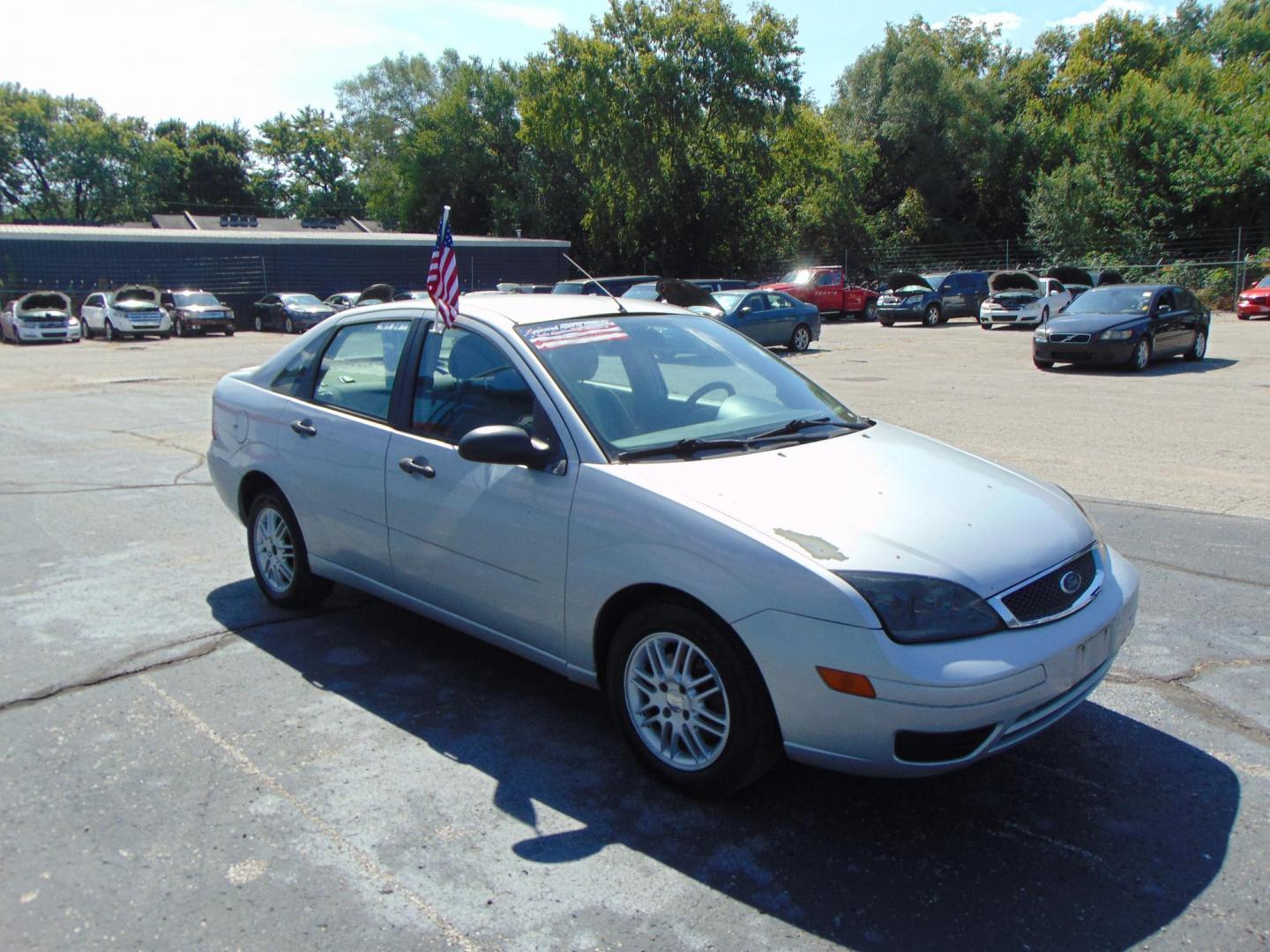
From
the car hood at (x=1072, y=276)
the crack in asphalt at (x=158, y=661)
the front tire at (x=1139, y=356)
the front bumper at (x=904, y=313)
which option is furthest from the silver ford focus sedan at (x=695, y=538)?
the car hood at (x=1072, y=276)

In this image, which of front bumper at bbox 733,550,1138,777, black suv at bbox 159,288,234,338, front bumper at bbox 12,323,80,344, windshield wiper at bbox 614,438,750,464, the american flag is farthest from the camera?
black suv at bbox 159,288,234,338

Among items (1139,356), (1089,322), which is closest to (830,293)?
(1089,322)

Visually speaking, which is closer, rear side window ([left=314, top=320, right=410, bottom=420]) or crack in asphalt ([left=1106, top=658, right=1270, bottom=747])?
crack in asphalt ([left=1106, top=658, right=1270, bottom=747])

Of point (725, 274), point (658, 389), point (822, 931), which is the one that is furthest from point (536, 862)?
point (725, 274)

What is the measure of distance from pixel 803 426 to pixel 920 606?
1.31 metres

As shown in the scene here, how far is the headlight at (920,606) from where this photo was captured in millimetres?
3006

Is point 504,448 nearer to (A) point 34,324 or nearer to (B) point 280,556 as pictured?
(B) point 280,556

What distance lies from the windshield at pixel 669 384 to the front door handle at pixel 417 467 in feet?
2.24

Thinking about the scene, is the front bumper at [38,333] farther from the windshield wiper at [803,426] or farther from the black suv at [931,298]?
the windshield wiper at [803,426]

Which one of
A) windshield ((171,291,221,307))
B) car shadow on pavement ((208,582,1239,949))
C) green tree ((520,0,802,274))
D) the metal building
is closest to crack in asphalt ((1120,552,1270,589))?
car shadow on pavement ((208,582,1239,949))

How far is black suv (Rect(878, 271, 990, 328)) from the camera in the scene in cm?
3269

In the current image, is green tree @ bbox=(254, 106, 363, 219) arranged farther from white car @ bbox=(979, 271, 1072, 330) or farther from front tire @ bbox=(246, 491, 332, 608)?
front tire @ bbox=(246, 491, 332, 608)

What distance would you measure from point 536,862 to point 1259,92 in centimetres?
5306

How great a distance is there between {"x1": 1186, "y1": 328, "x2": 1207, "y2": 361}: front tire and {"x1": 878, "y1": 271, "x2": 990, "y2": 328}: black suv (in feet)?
45.5
